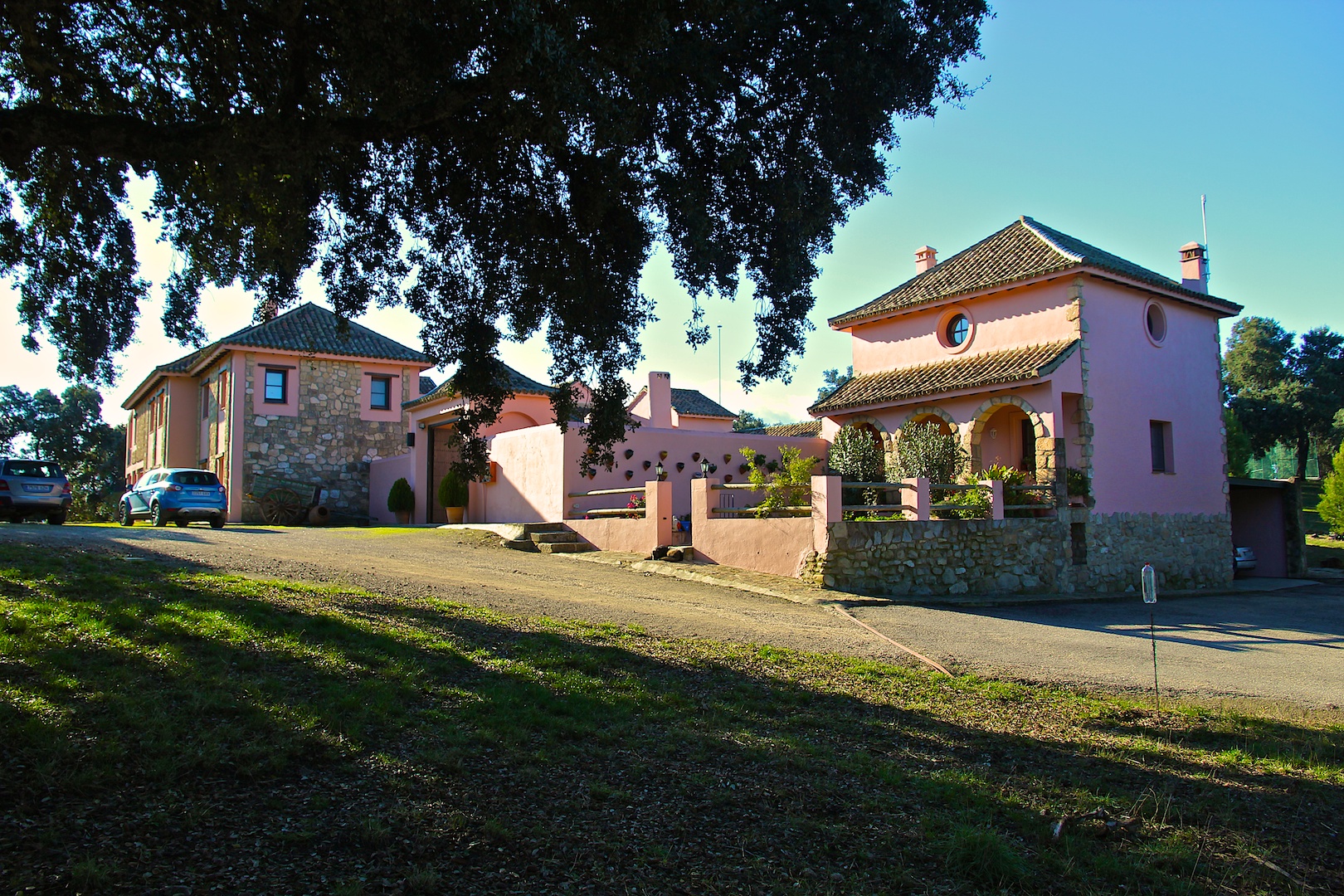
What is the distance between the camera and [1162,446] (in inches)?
781

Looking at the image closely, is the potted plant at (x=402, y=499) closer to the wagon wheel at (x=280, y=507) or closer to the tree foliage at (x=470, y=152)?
the wagon wheel at (x=280, y=507)

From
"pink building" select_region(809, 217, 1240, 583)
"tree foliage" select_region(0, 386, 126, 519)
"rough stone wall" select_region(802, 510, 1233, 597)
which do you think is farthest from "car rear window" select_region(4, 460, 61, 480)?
"tree foliage" select_region(0, 386, 126, 519)

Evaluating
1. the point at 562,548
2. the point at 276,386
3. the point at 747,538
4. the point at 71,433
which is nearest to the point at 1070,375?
the point at 747,538

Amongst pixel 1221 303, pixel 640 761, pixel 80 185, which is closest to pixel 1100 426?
pixel 1221 303

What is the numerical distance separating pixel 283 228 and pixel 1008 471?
46.2ft

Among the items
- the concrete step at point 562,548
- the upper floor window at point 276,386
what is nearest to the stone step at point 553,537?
the concrete step at point 562,548

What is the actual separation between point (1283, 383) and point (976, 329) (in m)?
39.5

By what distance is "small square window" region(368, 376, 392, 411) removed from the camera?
1108 inches

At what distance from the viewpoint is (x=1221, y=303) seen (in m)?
20.7

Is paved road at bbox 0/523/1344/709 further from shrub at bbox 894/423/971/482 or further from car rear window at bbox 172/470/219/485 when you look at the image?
car rear window at bbox 172/470/219/485

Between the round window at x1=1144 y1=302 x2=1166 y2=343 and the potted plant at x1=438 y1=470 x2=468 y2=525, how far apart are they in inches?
676

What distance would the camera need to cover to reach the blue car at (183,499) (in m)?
20.3

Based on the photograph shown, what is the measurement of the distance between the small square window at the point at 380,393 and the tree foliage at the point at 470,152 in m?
20.3

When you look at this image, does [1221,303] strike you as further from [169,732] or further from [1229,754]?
[169,732]
